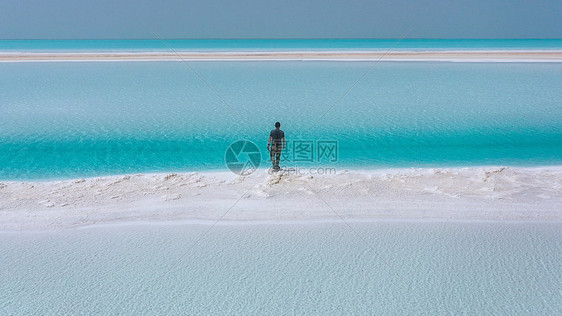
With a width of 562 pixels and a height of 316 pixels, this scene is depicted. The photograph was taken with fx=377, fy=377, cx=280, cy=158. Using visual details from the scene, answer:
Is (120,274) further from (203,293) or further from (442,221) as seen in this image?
(442,221)

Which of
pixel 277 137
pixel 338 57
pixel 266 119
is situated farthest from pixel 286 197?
pixel 338 57

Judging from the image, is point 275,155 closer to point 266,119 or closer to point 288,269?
point 288,269

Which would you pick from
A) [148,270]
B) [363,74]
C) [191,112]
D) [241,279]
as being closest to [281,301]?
[241,279]

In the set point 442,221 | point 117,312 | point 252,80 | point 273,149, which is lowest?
point 117,312

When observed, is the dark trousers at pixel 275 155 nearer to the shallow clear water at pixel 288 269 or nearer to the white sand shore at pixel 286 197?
the white sand shore at pixel 286 197
